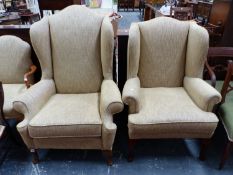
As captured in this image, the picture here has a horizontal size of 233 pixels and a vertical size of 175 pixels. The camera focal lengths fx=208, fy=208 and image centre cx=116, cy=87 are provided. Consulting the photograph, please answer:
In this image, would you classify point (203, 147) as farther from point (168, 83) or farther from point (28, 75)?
point (28, 75)

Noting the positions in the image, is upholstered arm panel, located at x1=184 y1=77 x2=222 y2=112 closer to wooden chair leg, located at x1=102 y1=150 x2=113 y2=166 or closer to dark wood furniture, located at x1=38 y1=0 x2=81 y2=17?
wooden chair leg, located at x1=102 y1=150 x2=113 y2=166

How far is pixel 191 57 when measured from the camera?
5.71ft

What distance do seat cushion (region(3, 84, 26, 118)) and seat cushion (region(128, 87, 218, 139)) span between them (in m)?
0.93

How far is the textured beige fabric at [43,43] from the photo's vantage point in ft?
5.47

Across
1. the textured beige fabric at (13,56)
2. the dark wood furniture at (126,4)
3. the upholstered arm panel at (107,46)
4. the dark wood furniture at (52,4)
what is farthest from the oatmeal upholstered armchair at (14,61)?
the dark wood furniture at (126,4)

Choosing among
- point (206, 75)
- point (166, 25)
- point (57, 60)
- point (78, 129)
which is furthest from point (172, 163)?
point (57, 60)

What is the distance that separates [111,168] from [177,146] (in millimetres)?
614

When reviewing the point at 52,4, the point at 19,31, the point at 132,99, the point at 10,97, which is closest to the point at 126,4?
the point at 52,4

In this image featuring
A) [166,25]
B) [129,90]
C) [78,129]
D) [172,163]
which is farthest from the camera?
[166,25]

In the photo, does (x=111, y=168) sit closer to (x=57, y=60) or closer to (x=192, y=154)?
(x=192, y=154)

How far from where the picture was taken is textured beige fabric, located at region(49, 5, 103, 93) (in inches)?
68.8

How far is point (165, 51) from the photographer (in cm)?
180

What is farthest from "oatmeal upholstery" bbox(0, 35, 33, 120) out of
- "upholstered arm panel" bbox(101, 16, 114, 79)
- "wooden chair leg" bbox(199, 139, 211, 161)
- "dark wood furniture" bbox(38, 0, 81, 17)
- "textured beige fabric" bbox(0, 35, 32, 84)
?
"wooden chair leg" bbox(199, 139, 211, 161)

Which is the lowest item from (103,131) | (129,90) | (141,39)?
(103,131)
